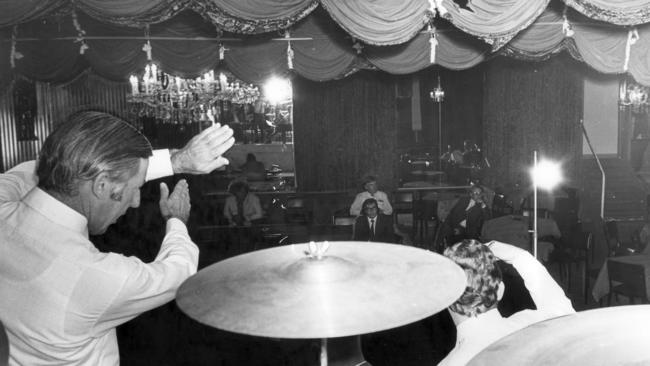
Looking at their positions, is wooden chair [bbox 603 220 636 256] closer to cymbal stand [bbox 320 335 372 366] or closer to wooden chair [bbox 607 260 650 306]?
wooden chair [bbox 607 260 650 306]

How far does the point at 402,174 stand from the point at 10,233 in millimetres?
14103

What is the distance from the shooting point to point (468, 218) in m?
7.51

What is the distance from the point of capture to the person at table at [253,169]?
1236 centimetres

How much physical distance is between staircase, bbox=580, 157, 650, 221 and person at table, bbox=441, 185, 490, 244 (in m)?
4.80

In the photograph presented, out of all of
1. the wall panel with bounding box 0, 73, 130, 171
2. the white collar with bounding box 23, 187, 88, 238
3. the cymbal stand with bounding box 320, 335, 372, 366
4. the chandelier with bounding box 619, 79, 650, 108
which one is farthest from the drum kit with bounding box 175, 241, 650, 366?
the chandelier with bounding box 619, 79, 650, 108

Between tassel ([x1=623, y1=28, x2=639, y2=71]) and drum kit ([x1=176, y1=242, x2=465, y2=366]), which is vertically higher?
tassel ([x1=623, y1=28, x2=639, y2=71])

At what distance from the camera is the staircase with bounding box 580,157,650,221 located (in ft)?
37.3

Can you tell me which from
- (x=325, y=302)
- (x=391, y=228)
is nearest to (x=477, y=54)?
(x=391, y=228)

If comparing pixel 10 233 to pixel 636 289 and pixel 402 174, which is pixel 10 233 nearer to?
pixel 636 289

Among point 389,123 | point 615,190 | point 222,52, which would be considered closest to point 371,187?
point 222,52

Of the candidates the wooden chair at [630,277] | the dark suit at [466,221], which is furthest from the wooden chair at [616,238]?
the dark suit at [466,221]

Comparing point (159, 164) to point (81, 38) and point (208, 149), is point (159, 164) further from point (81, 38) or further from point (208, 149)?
point (81, 38)

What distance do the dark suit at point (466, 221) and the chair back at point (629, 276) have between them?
1972 millimetres

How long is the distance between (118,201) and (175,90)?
8.13 metres
